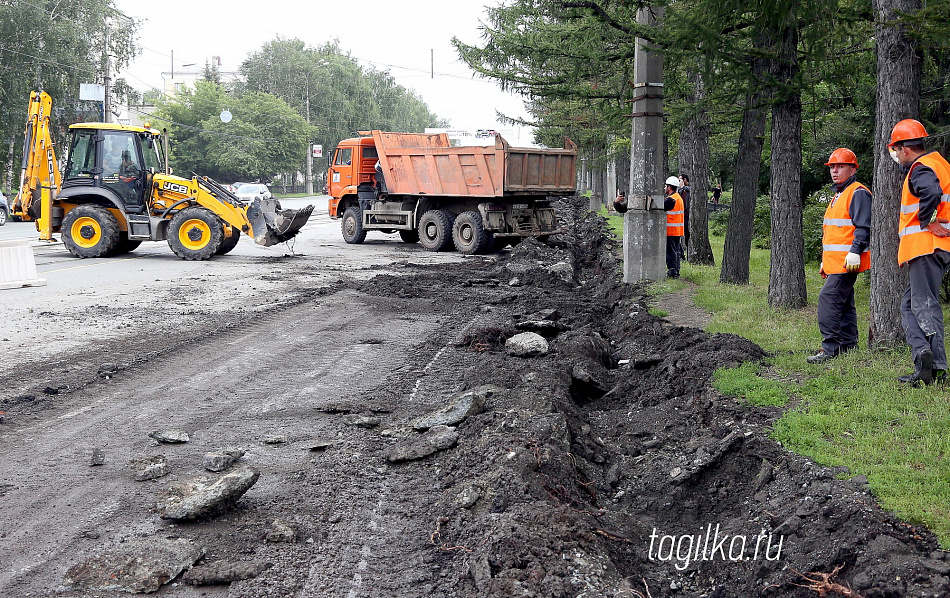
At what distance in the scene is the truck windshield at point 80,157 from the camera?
17.4 metres

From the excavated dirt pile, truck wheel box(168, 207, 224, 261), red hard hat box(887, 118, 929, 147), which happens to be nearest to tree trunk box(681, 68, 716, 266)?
the excavated dirt pile

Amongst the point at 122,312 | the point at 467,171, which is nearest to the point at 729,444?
the point at 122,312

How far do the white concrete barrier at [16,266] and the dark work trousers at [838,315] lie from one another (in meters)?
11.8

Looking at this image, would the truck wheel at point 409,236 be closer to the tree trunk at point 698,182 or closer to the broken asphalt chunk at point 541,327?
the tree trunk at point 698,182

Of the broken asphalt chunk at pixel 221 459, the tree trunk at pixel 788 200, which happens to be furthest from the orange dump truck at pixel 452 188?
the broken asphalt chunk at pixel 221 459

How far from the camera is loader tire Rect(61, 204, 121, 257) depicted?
17438 millimetres

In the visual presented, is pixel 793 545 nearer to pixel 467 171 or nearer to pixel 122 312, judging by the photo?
pixel 122 312

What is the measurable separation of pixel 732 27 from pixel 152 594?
829cm

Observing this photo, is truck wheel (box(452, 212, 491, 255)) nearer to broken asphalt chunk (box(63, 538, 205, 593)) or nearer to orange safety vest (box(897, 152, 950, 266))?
orange safety vest (box(897, 152, 950, 266))

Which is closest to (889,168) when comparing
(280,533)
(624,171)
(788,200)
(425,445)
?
(788,200)

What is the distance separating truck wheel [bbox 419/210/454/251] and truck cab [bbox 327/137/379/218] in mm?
2497

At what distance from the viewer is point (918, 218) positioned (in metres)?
5.73

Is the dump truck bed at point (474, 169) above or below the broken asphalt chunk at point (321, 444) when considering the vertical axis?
above

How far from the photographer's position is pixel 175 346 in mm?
8555
